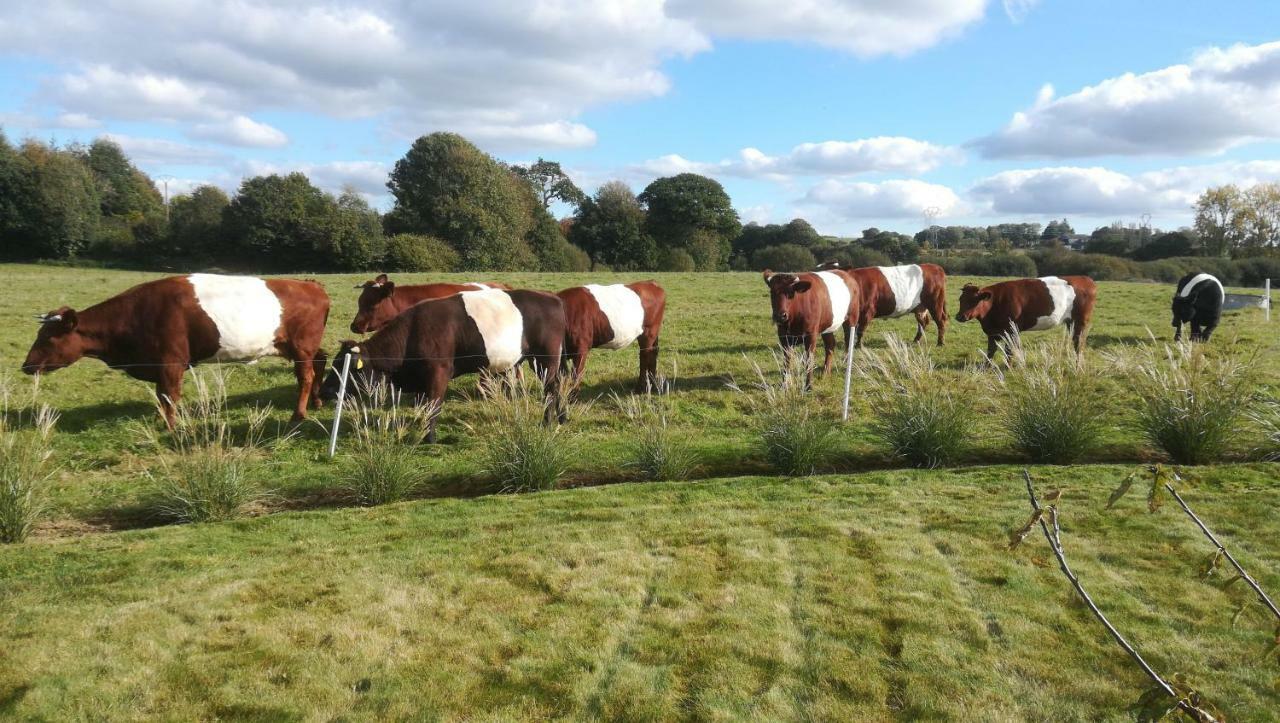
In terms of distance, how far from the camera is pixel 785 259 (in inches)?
2111

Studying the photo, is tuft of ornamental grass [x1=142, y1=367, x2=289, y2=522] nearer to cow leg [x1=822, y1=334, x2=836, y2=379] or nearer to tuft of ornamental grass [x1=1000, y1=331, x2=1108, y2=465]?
tuft of ornamental grass [x1=1000, y1=331, x2=1108, y2=465]

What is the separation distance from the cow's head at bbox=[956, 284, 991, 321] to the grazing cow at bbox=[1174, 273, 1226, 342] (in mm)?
5164

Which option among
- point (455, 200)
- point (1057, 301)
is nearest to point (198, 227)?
point (455, 200)

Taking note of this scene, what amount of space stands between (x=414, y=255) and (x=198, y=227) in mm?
14845

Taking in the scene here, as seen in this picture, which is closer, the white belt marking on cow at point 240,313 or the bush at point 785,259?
the white belt marking on cow at point 240,313

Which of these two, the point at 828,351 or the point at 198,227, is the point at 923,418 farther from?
the point at 198,227

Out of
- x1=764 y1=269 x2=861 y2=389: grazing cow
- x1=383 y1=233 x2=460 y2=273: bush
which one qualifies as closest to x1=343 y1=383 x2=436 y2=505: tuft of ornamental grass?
x1=764 y1=269 x2=861 y2=389: grazing cow

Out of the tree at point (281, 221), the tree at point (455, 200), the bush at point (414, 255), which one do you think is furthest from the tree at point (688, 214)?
the tree at point (281, 221)

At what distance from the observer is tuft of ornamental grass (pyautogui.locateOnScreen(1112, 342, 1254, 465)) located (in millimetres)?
8352

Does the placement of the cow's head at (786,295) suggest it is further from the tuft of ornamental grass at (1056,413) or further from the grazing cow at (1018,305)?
the tuft of ornamental grass at (1056,413)

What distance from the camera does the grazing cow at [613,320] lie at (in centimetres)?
1118

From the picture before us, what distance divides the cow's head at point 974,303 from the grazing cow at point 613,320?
6438 mm

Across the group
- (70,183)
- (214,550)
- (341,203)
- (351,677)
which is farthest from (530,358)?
(70,183)

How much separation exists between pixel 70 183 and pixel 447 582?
50814 mm
